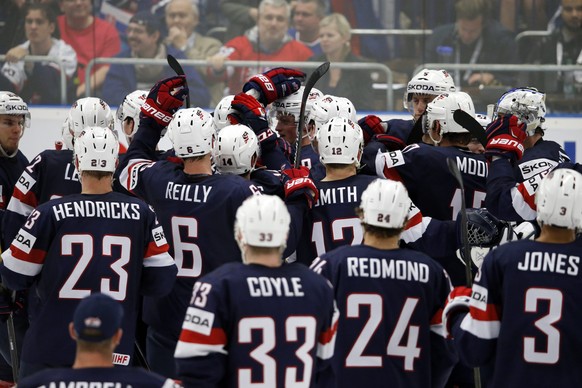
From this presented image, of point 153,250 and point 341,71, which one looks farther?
point 341,71

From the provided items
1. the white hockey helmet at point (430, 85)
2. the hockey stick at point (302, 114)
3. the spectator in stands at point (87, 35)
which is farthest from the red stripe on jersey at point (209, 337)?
the spectator in stands at point (87, 35)

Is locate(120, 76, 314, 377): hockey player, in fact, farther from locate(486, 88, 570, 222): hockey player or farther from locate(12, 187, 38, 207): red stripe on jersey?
locate(486, 88, 570, 222): hockey player

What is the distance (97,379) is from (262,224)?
0.78 meters

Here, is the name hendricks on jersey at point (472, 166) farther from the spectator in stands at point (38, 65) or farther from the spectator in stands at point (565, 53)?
the spectator in stands at point (38, 65)

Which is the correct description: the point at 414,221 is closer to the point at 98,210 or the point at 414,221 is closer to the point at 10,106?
the point at 98,210

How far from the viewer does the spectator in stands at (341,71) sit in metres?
9.66

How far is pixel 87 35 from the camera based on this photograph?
9945mm

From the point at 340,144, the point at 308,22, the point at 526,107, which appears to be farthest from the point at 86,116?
the point at 308,22

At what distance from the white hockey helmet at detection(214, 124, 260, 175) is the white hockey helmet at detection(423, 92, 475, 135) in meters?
0.90

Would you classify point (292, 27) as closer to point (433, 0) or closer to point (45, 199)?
point (433, 0)

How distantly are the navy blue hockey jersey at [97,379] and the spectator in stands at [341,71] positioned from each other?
6.37m

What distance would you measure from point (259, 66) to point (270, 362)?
6.10m

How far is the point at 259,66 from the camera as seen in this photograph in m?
9.77

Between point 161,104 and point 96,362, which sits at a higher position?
point 161,104
